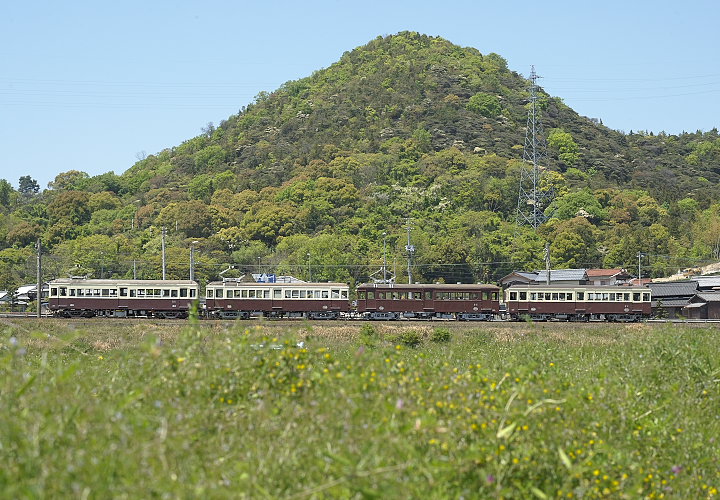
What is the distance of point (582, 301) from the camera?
160ft

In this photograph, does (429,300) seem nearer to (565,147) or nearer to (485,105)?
(565,147)

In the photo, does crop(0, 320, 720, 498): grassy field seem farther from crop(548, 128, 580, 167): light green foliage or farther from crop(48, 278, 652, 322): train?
crop(548, 128, 580, 167): light green foliage

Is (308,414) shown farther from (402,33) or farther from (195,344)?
(402,33)

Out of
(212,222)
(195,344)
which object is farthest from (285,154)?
(195,344)

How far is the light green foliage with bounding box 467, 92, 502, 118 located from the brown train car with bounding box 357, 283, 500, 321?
87342mm

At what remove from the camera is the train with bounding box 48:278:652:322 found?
161 feet

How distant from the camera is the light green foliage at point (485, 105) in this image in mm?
132250

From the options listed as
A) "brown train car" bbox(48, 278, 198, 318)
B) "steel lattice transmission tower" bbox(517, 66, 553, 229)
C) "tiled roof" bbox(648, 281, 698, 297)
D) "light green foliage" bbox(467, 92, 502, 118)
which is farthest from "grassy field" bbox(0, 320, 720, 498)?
"light green foliage" bbox(467, 92, 502, 118)

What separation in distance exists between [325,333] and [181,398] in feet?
95.4

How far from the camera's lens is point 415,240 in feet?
255

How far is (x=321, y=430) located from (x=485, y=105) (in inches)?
5026

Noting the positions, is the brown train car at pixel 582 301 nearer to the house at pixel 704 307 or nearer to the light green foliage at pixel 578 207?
the house at pixel 704 307

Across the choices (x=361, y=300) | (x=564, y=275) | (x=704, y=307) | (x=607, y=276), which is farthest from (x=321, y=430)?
(x=607, y=276)

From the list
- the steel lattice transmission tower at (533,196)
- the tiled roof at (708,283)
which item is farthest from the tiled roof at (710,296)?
the steel lattice transmission tower at (533,196)
